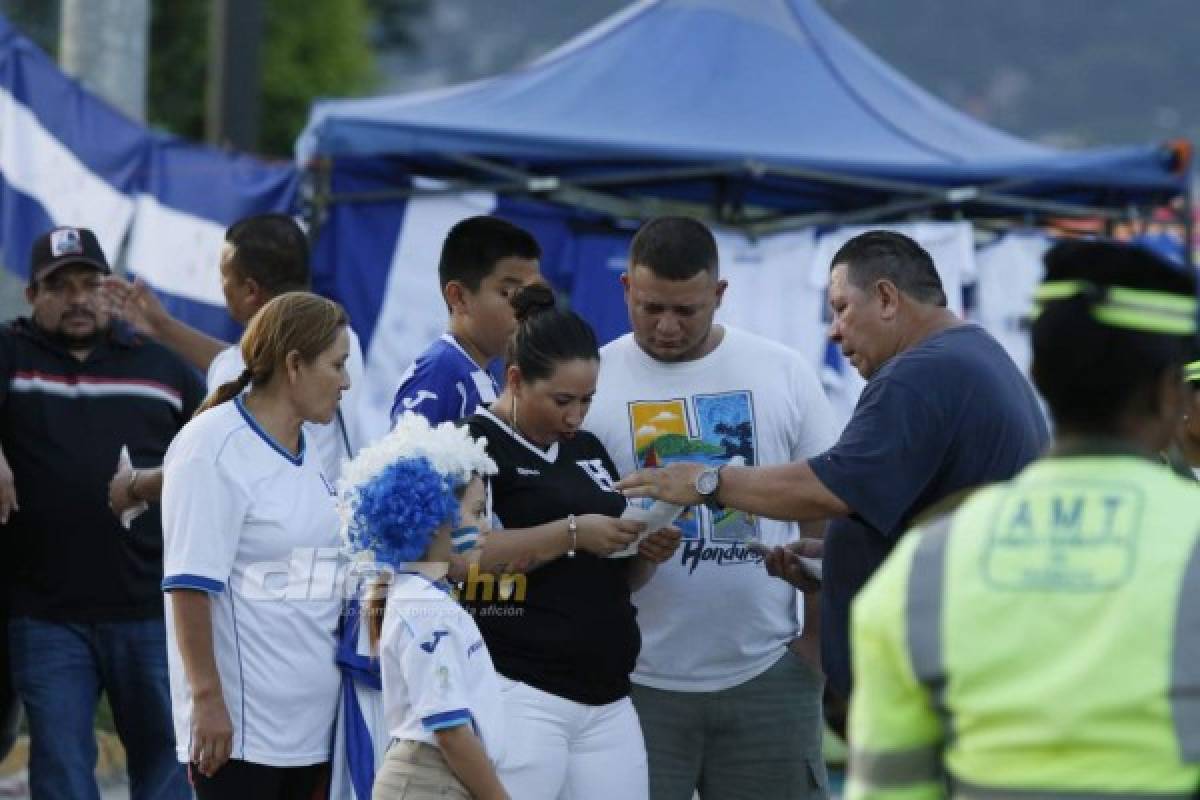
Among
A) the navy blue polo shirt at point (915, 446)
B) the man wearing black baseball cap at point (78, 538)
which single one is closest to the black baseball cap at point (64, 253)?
the man wearing black baseball cap at point (78, 538)

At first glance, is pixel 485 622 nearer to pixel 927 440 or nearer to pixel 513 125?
pixel 927 440

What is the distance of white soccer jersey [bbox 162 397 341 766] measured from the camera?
15.4 ft

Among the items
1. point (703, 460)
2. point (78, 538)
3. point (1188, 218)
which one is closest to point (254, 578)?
point (703, 460)

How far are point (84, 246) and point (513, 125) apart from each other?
3.26 meters

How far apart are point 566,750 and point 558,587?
1.28ft

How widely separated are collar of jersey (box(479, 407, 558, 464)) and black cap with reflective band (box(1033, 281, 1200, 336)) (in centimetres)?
228

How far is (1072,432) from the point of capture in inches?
105

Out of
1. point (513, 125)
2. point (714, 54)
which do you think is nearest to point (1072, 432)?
point (513, 125)

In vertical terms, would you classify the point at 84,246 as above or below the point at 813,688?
above

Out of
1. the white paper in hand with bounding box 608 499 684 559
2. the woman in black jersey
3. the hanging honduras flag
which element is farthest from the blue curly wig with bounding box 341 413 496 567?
the hanging honduras flag

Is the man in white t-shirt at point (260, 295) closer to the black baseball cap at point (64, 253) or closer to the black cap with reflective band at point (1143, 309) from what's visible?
the black baseball cap at point (64, 253)

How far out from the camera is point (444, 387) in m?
5.11

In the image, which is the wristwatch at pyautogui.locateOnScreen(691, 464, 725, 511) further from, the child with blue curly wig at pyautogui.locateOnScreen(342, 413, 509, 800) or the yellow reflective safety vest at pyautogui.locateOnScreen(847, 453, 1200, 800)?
the yellow reflective safety vest at pyautogui.locateOnScreen(847, 453, 1200, 800)

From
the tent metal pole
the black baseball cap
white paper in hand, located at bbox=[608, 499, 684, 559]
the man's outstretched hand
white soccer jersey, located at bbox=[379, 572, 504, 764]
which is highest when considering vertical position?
the tent metal pole
